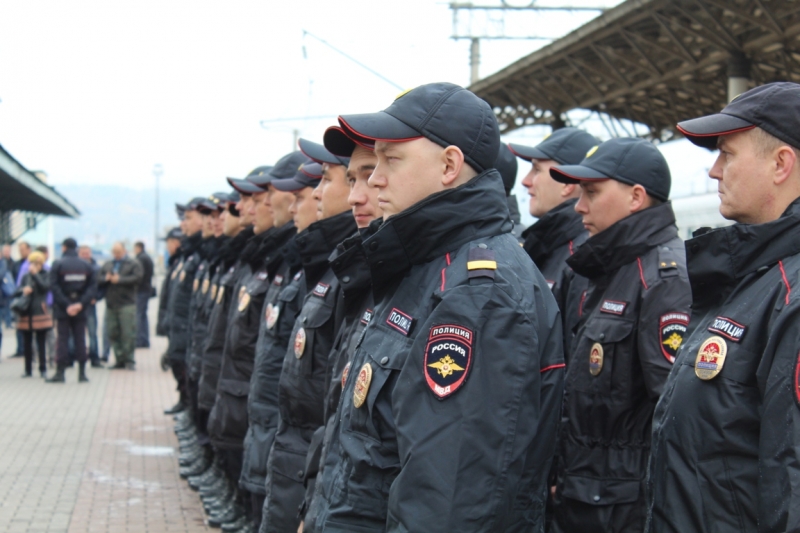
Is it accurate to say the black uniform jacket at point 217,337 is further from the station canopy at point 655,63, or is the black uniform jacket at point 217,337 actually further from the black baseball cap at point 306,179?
the station canopy at point 655,63

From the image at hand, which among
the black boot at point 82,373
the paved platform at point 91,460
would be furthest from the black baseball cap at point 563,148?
the black boot at point 82,373

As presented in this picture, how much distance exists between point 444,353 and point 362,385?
1.14 feet

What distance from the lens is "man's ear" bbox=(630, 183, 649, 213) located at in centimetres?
423

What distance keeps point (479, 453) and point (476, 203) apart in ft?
Result: 2.46

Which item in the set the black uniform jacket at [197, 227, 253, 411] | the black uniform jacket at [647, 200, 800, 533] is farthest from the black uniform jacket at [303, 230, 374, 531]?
the black uniform jacket at [197, 227, 253, 411]

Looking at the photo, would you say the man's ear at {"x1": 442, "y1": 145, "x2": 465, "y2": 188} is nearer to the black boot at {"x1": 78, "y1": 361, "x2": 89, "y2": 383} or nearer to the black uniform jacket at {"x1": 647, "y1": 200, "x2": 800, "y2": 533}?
the black uniform jacket at {"x1": 647, "y1": 200, "x2": 800, "y2": 533}

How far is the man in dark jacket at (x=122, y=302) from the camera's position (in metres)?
15.4

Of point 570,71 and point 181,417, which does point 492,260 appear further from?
point 570,71

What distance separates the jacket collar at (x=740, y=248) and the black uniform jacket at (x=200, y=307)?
227 inches

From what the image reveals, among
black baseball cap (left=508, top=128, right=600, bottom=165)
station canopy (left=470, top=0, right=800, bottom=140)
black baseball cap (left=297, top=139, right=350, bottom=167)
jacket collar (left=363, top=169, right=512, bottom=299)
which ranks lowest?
jacket collar (left=363, top=169, right=512, bottom=299)

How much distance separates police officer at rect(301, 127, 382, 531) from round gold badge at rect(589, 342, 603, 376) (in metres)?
1.07

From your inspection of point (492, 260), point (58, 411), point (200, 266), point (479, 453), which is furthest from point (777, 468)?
point (58, 411)

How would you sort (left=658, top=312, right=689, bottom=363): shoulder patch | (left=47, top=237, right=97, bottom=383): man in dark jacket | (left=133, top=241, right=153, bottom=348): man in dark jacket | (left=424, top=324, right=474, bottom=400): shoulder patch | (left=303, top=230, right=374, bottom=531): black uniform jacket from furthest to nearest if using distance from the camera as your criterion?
(left=133, top=241, right=153, bottom=348): man in dark jacket, (left=47, top=237, right=97, bottom=383): man in dark jacket, (left=658, top=312, right=689, bottom=363): shoulder patch, (left=303, top=230, right=374, bottom=531): black uniform jacket, (left=424, top=324, right=474, bottom=400): shoulder patch

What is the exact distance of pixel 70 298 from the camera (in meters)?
14.0
